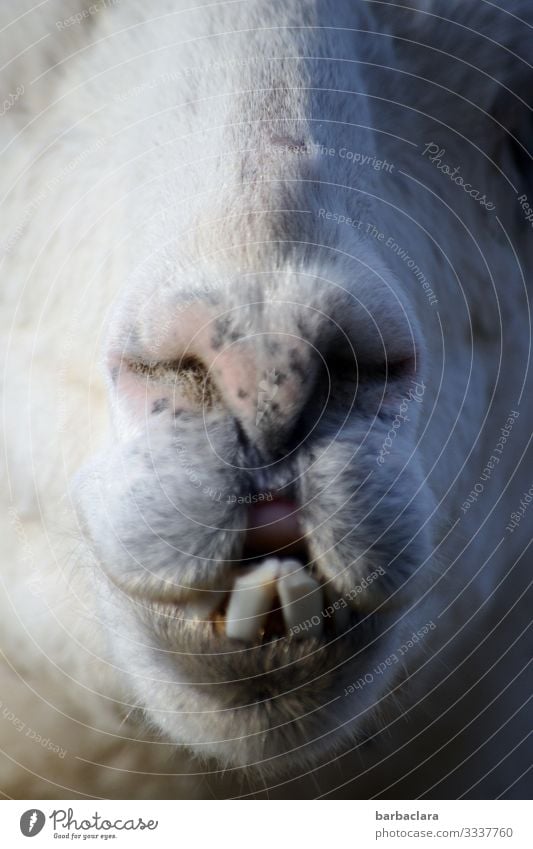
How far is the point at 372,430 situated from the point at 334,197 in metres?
0.24

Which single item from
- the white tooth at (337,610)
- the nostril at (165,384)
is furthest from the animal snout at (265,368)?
the white tooth at (337,610)

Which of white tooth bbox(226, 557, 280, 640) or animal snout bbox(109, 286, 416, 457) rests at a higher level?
animal snout bbox(109, 286, 416, 457)

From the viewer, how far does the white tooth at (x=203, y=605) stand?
808mm

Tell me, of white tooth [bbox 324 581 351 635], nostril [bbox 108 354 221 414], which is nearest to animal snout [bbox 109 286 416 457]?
nostril [bbox 108 354 221 414]

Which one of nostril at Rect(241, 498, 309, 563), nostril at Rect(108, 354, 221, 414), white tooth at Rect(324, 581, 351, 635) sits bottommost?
white tooth at Rect(324, 581, 351, 635)

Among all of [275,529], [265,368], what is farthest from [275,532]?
[265,368]

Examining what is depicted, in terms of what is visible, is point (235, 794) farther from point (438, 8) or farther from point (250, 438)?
point (438, 8)

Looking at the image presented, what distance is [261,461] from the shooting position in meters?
0.81

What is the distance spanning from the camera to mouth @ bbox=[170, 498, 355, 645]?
0.79 m

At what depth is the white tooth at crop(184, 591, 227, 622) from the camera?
808mm

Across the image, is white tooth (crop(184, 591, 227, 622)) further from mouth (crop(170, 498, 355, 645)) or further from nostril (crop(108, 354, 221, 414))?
nostril (crop(108, 354, 221, 414))

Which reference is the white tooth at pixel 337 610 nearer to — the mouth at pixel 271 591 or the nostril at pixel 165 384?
the mouth at pixel 271 591

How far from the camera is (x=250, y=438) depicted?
80cm
